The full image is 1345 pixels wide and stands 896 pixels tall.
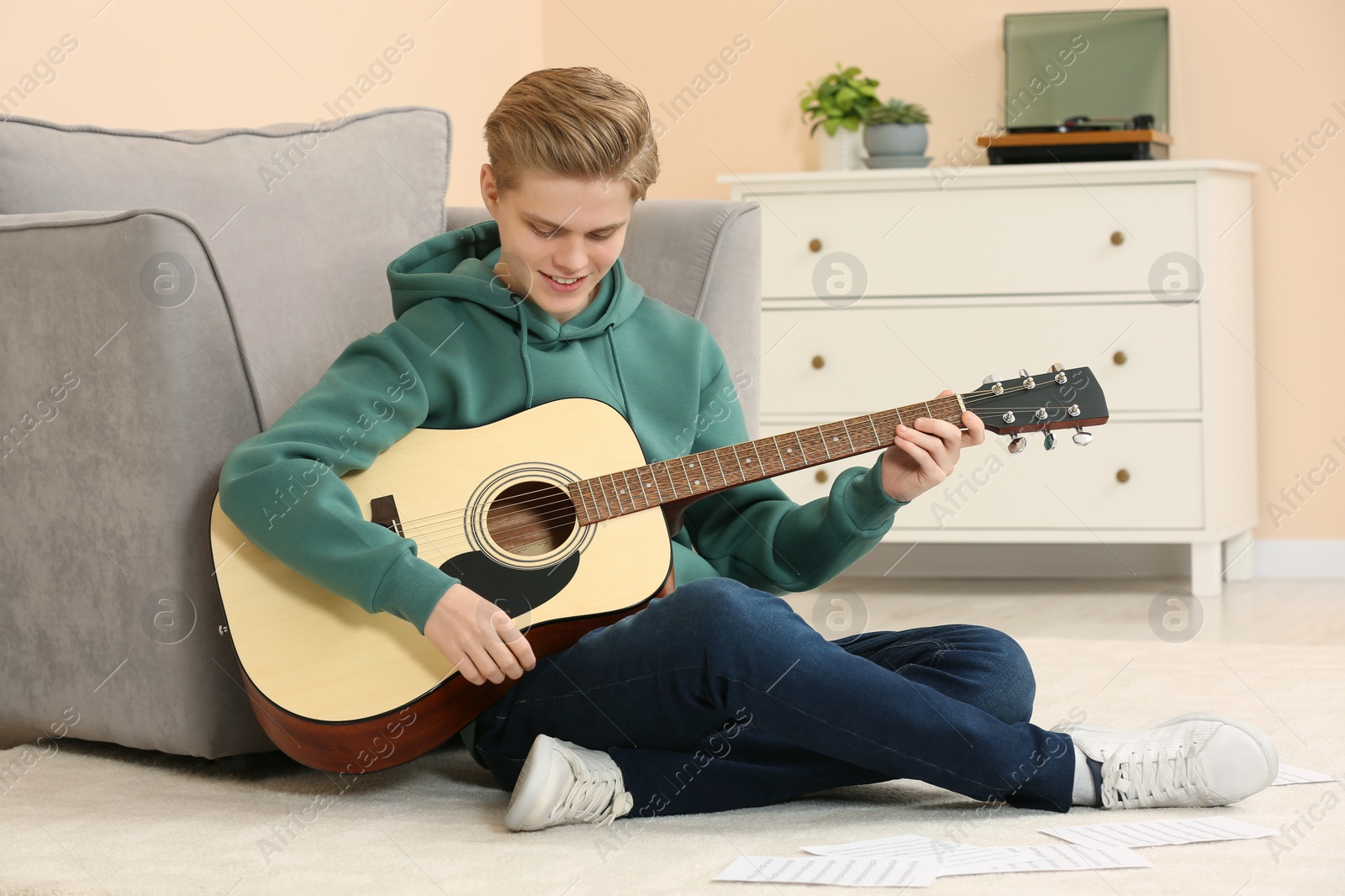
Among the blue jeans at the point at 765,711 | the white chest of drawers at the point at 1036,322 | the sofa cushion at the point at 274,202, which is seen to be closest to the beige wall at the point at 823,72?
the white chest of drawers at the point at 1036,322

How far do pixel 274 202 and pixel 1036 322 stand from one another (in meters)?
1.80

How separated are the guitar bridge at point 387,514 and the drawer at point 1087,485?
1658 millimetres

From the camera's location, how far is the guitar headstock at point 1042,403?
51.4 inches

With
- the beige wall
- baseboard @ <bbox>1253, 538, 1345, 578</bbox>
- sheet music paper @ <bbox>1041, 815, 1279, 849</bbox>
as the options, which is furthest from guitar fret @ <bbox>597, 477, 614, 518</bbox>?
baseboard @ <bbox>1253, 538, 1345, 578</bbox>

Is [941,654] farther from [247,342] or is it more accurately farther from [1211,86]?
[1211,86]

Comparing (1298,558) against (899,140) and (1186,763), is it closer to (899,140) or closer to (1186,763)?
(899,140)

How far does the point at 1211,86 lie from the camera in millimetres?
3215

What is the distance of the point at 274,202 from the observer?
5.40 feet

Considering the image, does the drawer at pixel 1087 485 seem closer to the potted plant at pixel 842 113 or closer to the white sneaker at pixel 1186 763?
the potted plant at pixel 842 113

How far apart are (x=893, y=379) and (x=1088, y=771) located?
5.87 ft

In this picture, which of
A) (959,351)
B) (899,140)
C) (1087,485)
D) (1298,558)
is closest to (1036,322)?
(959,351)

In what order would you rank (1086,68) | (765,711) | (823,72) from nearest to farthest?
(765,711), (1086,68), (823,72)

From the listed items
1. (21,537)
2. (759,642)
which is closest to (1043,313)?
(759,642)

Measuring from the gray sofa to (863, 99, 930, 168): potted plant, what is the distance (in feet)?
4.78
